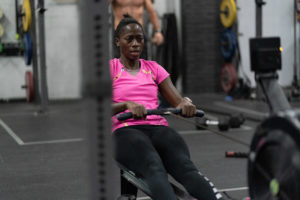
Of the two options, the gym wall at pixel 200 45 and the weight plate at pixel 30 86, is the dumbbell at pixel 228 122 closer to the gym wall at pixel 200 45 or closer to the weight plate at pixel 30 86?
the weight plate at pixel 30 86

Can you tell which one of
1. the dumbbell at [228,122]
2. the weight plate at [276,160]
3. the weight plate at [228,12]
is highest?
the weight plate at [228,12]

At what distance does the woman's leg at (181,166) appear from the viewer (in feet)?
7.23

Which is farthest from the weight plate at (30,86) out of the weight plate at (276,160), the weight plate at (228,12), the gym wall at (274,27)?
the weight plate at (276,160)

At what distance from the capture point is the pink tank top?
8.36 ft

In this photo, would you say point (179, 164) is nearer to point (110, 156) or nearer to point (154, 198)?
point (154, 198)

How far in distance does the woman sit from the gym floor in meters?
0.24

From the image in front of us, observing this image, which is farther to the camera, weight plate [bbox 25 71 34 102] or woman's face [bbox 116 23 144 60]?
weight plate [bbox 25 71 34 102]

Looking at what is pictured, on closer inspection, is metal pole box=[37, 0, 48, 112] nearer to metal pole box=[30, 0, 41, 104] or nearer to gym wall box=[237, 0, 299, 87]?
metal pole box=[30, 0, 41, 104]

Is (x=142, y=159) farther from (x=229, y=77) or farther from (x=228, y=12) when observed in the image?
(x=228, y=12)

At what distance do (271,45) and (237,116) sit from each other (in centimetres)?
324

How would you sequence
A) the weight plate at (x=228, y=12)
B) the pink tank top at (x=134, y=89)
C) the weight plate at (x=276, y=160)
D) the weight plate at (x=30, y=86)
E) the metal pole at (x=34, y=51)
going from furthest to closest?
the weight plate at (x=228, y=12) → the weight plate at (x=30, y=86) → the metal pole at (x=34, y=51) → the pink tank top at (x=134, y=89) → the weight plate at (x=276, y=160)

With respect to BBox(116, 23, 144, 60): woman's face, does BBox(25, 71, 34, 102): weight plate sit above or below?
below

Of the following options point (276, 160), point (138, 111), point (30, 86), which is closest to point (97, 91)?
point (276, 160)

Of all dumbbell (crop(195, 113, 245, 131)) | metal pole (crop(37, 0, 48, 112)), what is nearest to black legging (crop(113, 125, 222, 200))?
dumbbell (crop(195, 113, 245, 131))
